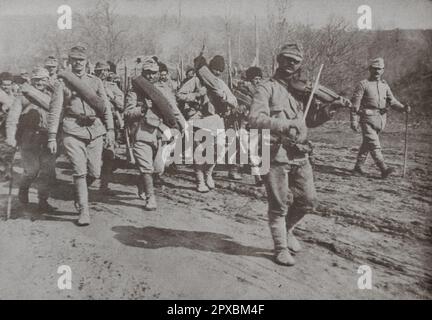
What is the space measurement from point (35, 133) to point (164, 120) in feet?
6.26

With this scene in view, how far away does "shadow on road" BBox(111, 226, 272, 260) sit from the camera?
525 centimetres

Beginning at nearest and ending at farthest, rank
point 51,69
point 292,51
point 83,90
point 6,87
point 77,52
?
point 292,51, point 77,52, point 83,90, point 51,69, point 6,87

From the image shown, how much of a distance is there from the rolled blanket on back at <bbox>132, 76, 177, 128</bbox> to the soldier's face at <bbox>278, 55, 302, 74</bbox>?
241 centimetres

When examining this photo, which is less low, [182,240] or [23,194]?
[23,194]

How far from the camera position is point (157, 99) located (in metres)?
6.71

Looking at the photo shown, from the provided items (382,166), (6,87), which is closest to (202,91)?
(382,166)

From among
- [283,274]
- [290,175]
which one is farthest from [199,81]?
[283,274]

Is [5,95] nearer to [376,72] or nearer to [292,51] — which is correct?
[292,51]

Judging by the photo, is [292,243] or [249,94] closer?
[292,243]

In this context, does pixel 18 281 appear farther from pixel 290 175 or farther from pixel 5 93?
pixel 5 93

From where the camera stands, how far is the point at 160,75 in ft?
27.2

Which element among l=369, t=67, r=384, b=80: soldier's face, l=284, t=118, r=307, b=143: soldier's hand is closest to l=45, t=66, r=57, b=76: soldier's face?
l=284, t=118, r=307, b=143: soldier's hand

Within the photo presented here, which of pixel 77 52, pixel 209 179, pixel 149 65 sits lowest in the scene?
pixel 209 179
